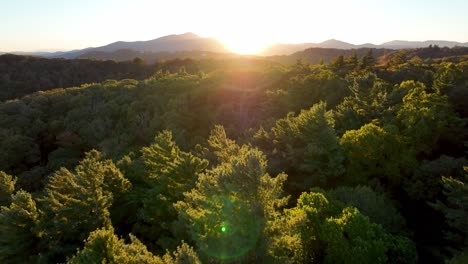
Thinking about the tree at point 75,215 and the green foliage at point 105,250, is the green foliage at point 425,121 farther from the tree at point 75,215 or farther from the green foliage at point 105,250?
the tree at point 75,215

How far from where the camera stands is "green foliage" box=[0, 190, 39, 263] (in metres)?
21.6

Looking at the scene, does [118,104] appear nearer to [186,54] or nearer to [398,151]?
[398,151]

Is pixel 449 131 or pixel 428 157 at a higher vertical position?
pixel 449 131

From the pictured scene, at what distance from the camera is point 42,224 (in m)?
22.6

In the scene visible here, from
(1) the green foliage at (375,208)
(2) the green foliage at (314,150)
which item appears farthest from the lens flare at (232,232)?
(2) the green foliage at (314,150)

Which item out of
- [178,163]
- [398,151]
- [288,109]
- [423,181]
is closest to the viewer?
[178,163]

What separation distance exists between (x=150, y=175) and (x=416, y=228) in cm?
1995

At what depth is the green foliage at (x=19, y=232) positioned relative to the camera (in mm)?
21609

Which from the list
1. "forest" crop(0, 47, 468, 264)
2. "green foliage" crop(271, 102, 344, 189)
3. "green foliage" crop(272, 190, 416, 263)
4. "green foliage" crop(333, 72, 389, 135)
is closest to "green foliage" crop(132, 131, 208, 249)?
"forest" crop(0, 47, 468, 264)

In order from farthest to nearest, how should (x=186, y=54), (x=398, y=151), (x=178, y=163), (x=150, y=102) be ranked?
(x=186, y=54)
(x=150, y=102)
(x=398, y=151)
(x=178, y=163)

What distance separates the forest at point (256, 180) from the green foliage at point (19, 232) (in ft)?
0.20

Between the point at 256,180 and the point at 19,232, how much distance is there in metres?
16.9

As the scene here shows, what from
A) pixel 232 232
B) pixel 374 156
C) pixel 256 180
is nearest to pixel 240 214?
pixel 232 232

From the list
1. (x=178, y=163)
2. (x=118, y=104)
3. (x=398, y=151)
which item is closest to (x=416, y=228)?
(x=398, y=151)
